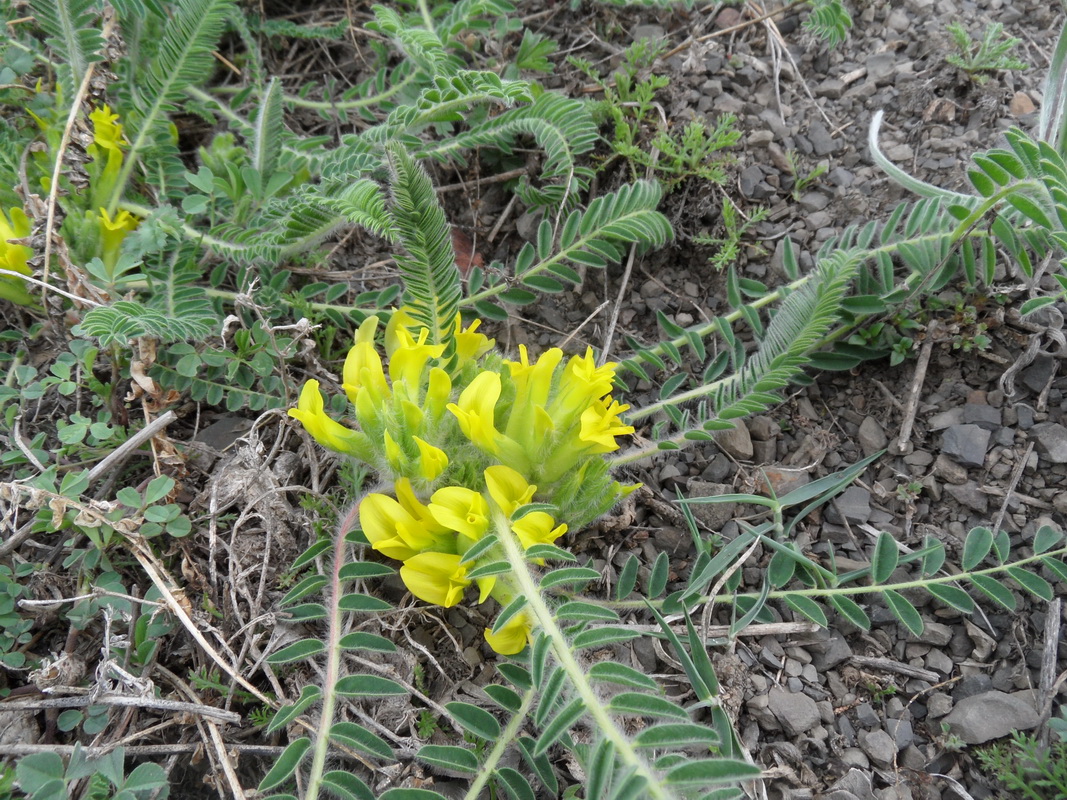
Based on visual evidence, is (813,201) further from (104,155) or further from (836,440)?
Answer: (104,155)

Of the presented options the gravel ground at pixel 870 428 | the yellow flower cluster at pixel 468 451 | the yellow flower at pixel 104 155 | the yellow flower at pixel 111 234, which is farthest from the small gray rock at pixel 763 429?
the yellow flower at pixel 104 155

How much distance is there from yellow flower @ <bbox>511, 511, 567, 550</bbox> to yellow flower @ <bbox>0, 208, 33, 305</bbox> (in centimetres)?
175

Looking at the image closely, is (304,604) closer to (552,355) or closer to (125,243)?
(552,355)

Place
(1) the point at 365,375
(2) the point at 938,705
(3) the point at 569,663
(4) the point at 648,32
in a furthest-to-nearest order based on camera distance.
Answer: (4) the point at 648,32 < (2) the point at 938,705 < (1) the point at 365,375 < (3) the point at 569,663

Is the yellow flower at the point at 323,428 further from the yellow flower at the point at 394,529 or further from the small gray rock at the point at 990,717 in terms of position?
the small gray rock at the point at 990,717

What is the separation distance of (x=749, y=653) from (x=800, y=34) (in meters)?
2.38

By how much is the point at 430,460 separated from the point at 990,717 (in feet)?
4.99

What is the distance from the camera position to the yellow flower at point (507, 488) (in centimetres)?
179

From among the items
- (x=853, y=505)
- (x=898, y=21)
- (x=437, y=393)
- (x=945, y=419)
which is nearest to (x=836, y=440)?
(x=853, y=505)

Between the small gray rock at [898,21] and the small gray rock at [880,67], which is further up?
the small gray rock at [898,21]

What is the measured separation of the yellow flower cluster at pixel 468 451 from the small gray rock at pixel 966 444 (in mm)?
1014

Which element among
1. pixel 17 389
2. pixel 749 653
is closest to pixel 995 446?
pixel 749 653

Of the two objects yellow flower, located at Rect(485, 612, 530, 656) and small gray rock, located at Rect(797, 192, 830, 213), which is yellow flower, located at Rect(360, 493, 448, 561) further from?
small gray rock, located at Rect(797, 192, 830, 213)

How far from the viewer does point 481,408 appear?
1.80 metres
